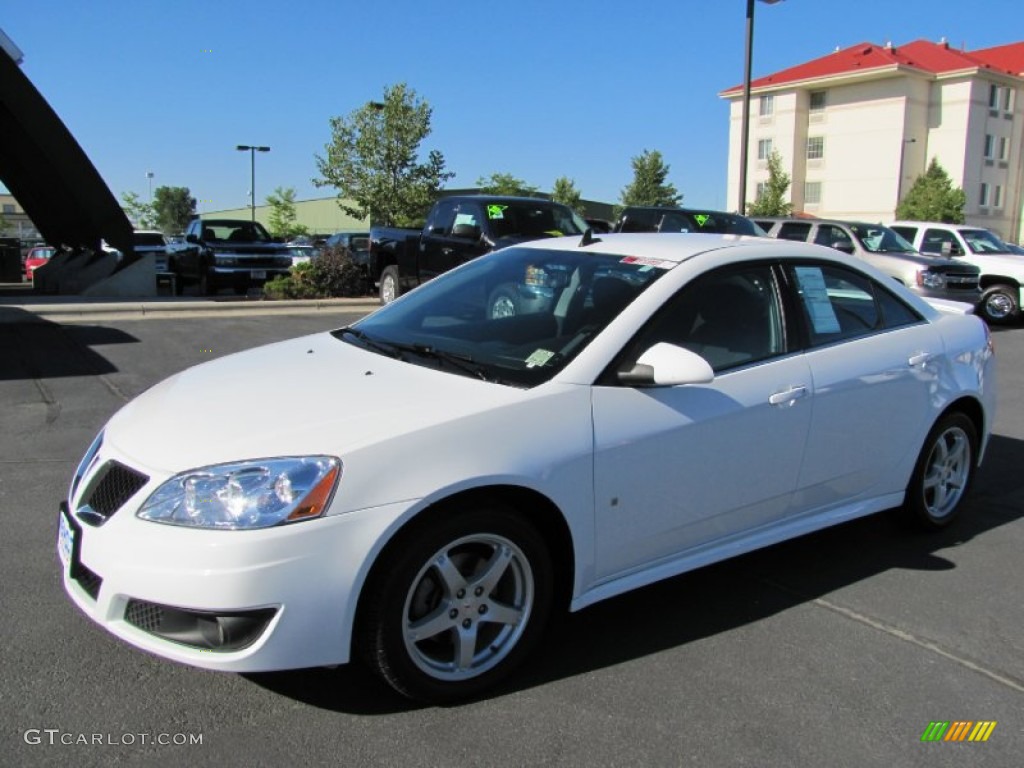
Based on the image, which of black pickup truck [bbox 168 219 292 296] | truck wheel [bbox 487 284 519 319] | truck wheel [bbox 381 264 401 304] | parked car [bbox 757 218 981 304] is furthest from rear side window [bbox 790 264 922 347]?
black pickup truck [bbox 168 219 292 296]

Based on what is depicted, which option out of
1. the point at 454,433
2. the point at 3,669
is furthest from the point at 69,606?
the point at 454,433

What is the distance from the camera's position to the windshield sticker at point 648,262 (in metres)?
3.69

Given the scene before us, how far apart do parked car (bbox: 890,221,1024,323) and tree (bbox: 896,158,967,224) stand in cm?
3401

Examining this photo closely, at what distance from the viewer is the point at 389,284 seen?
14.2 metres

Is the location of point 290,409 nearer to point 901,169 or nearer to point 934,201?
point 934,201

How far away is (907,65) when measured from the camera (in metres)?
56.4

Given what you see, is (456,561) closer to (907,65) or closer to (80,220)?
(80,220)

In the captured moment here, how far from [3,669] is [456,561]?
1.69 m

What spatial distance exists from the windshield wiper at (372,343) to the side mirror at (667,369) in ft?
3.34

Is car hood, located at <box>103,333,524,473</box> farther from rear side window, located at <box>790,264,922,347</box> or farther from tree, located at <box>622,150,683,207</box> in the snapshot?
tree, located at <box>622,150,683,207</box>

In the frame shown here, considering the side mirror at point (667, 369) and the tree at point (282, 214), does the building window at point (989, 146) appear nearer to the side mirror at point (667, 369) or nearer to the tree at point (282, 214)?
the tree at point (282, 214)

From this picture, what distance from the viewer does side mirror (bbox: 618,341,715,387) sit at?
3.16m

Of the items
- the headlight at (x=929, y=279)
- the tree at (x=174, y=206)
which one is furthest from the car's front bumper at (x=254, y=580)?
the tree at (x=174, y=206)

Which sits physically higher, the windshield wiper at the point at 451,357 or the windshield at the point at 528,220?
the windshield at the point at 528,220
